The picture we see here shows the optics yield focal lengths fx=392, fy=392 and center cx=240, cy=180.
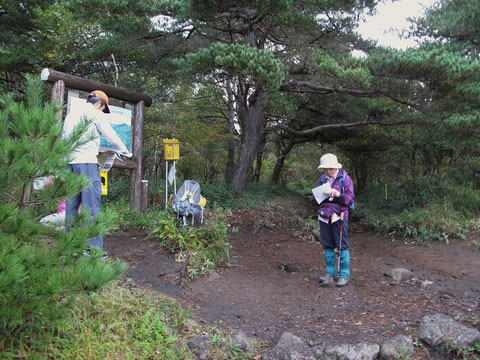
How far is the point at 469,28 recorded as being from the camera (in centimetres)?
738

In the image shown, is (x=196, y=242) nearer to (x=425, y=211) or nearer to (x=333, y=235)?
(x=333, y=235)

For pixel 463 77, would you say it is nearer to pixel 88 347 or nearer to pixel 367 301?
pixel 367 301

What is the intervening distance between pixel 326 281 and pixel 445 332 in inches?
69.7

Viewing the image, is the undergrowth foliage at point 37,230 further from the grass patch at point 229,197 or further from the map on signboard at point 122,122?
the grass patch at point 229,197

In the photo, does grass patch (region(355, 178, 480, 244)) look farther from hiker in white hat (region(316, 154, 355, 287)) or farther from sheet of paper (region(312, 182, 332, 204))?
sheet of paper (region(312, 182, 332, 204))

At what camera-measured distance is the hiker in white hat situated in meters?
4.74

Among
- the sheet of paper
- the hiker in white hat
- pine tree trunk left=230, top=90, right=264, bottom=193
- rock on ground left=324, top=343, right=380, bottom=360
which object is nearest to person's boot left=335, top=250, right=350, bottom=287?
the hiker in white hat

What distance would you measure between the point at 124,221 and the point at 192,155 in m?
9.05

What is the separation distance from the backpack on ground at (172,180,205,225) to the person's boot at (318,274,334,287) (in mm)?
2085

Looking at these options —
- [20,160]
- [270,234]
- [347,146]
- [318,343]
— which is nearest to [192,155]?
[347,146]

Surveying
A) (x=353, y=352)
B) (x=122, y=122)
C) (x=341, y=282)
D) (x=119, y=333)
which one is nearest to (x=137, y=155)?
(x=122, y=122)

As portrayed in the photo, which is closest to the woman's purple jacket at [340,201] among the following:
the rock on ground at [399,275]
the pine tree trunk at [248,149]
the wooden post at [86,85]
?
the rock on ground at [399,275]

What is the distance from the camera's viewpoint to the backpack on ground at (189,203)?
5.99m

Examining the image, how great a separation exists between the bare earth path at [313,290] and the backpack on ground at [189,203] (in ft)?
2.19
